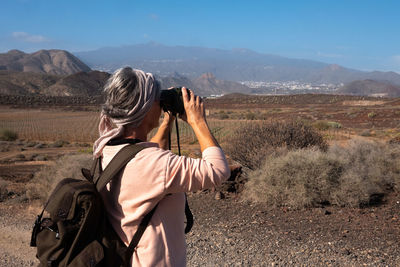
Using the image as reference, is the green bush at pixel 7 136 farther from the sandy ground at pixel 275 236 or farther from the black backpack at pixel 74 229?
the black backpack at pixel 74 229

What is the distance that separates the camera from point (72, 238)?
1578 millimetres

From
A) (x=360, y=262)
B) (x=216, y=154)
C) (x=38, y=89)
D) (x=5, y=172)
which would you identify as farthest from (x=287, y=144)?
(x=38, y=89)

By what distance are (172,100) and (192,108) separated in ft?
0.32

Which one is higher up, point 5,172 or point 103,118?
point 103,118

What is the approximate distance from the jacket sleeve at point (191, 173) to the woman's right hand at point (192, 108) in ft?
0.67

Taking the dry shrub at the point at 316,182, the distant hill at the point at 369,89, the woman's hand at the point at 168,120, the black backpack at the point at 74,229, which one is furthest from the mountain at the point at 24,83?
the distant hill at the point at 369,89

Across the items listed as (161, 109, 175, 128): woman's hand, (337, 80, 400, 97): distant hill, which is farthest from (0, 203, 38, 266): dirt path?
(337, 80, 400, 97): distant hill

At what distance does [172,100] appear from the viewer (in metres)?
1.83

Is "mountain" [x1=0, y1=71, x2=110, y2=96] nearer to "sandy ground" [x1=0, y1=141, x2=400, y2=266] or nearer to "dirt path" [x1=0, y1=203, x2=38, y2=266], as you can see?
Answer: "dirt path" [x1=0, y1=203, x2=38, y2=266]

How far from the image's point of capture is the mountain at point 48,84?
9456 centimetres

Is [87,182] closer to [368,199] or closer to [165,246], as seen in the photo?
[165,246]

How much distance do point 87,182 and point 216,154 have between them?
1.81ft

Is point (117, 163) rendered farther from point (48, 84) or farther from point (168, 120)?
point (48, 84)

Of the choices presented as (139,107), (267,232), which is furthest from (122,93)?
(267,232)
